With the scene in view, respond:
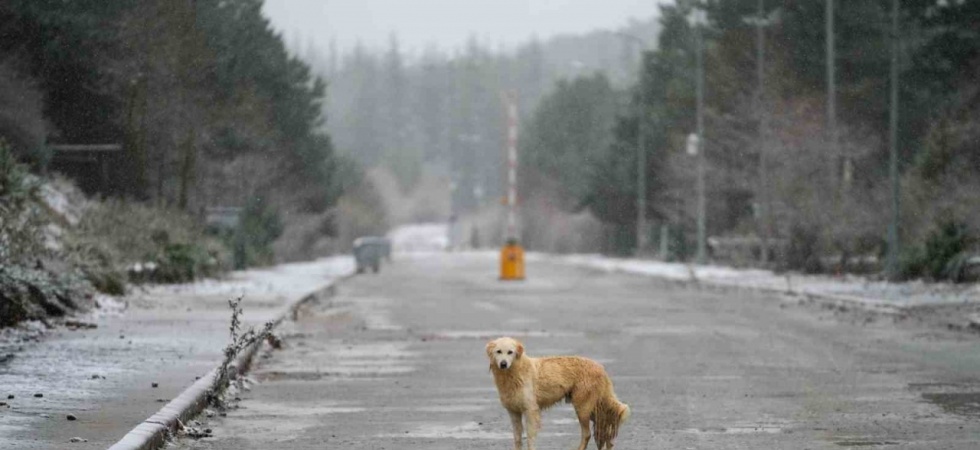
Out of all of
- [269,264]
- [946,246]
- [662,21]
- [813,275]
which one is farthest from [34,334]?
[662,21]

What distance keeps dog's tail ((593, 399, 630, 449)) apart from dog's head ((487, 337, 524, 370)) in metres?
0.73

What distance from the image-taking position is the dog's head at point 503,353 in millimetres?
9875

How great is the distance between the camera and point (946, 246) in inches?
1435

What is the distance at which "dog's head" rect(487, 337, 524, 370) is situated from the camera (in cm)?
988

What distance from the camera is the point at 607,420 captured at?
10.4 m

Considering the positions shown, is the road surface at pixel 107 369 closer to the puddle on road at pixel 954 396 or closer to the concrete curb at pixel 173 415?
the concrete curb at pixel 173 415

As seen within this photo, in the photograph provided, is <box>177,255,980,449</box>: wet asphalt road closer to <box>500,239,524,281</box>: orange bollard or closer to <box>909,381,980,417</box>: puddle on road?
<box>909,381,980,417</box>: puddle on road

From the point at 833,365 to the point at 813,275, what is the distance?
87.0 feet

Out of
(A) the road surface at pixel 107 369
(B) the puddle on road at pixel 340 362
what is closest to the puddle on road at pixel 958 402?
(B) the puddle on road at pixel 340 362

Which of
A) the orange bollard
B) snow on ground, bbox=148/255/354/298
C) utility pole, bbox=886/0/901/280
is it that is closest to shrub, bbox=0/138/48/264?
snow on ground, bbox=148/255/354/298

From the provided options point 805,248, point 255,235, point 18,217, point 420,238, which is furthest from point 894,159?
point 420,238

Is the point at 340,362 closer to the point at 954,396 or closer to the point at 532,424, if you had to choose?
the point at 954,396

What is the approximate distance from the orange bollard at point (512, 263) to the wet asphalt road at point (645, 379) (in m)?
17.5

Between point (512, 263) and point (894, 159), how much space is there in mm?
15328
